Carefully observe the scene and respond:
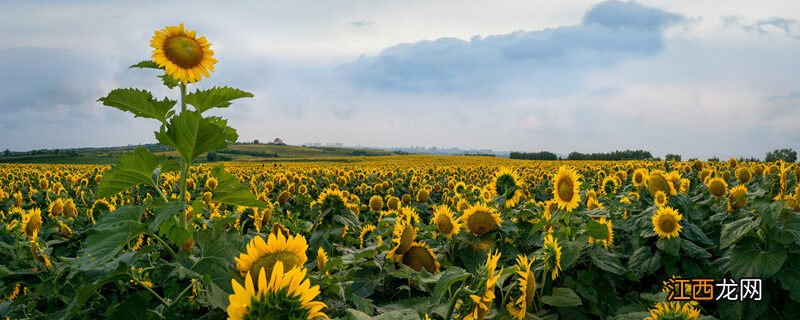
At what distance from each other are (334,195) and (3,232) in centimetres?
376

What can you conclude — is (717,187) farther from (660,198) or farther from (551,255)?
(551,255)

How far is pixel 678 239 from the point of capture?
13.2ft

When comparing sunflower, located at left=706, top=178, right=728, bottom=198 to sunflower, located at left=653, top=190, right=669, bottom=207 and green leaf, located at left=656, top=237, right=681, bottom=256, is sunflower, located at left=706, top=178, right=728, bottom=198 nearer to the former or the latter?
sunflower, located at left=653, top=190, right=669, bottom=207

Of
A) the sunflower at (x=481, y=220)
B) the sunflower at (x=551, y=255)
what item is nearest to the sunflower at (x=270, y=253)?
the sunflower at (x=551, y=255)

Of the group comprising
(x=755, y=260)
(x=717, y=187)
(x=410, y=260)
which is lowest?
(x=755, y=260)

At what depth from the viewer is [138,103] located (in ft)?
7.50

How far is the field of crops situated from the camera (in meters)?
1.82

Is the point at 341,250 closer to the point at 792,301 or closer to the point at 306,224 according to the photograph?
the point at 306,224

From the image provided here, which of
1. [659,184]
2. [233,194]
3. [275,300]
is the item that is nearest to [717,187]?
[659,184]

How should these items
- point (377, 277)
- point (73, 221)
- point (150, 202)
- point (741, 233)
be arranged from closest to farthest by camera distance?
point (150, 202), point (377, 277), point (741, 233), point (73, 221)

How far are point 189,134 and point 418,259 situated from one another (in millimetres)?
1493

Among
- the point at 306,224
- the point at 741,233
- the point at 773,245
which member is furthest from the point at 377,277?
the point at 773,245

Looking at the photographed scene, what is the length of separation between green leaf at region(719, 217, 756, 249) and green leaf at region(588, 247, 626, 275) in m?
0.96

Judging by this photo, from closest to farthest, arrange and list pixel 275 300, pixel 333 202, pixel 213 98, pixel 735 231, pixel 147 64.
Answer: pixel 275 300, pixel 213 98, pixel 147 64, pixel 735 231, pixel 333 202
